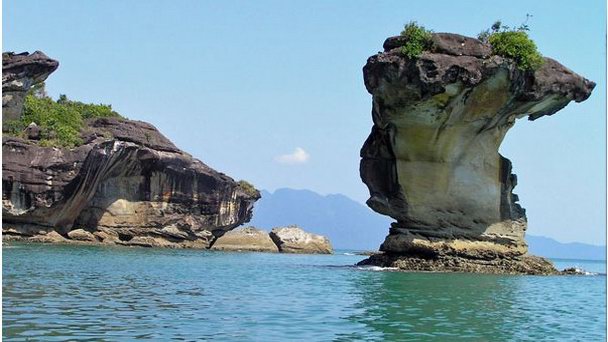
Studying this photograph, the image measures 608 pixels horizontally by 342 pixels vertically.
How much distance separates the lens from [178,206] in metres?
56.4

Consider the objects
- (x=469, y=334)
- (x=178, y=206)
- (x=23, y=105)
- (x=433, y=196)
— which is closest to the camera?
(x=469, y=334)

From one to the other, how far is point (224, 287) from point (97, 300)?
5344 mm

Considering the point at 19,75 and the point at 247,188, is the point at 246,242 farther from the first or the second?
the point at 19,75

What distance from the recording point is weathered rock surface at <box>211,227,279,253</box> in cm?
6250

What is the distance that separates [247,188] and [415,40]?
3993 centimetres

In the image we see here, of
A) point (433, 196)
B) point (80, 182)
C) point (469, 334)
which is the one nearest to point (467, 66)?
point (433, 196)

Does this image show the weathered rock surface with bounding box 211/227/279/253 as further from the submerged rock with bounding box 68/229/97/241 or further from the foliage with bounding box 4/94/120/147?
the foliage with bounding box 4/94/120/147

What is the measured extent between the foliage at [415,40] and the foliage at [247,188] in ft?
127

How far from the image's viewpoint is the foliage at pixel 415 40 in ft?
90.5

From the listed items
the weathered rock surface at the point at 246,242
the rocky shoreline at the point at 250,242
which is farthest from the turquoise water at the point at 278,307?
the weathered rock surface at the point at 246,242

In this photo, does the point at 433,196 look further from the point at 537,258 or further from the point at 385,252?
the point at 537,258

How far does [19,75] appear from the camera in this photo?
45.2m

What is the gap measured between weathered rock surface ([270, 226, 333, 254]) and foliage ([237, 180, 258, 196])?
418 cm

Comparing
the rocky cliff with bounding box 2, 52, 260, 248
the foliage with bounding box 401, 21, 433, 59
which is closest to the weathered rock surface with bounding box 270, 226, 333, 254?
the rocky cliff with bounding box 2, 52, 260, 248
